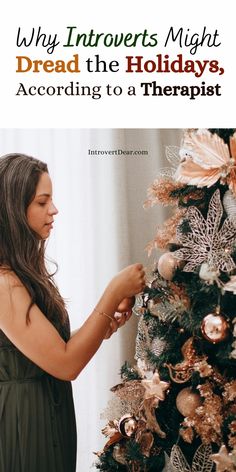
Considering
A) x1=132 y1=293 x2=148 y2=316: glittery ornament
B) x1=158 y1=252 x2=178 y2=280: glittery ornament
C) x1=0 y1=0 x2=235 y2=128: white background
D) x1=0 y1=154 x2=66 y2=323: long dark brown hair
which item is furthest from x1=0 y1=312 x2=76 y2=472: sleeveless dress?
x1=0 y1=0 x2=235 y2=128: white background

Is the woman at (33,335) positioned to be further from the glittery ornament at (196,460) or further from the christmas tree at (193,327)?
the glittery ornament at (196,460)

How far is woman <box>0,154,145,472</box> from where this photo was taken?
118 cm

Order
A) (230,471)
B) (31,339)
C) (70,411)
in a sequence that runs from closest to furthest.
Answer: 1. (230,471)
2. (31,339)
3. (70,411)

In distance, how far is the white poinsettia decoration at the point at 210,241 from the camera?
3.30ft

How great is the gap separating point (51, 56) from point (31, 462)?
91 cm

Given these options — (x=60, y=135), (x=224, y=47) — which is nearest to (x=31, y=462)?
(x=60, y=135)

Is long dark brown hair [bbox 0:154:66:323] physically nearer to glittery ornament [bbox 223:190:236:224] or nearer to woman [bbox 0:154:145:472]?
woman [bbox 0:154:145:472]

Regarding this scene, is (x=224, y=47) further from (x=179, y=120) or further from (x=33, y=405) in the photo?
(x=33, y=405)

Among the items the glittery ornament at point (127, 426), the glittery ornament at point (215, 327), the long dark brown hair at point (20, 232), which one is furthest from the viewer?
the long dark brown hair at point (20, 232)

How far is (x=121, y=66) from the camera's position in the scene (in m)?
1.32

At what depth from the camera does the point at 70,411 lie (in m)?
1.31

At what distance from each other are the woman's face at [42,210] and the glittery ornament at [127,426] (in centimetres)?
45

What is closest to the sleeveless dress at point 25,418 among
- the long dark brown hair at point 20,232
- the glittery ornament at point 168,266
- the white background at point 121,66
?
the long dark brown hair at point 20,232

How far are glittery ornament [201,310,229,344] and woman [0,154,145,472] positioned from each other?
0.27m
